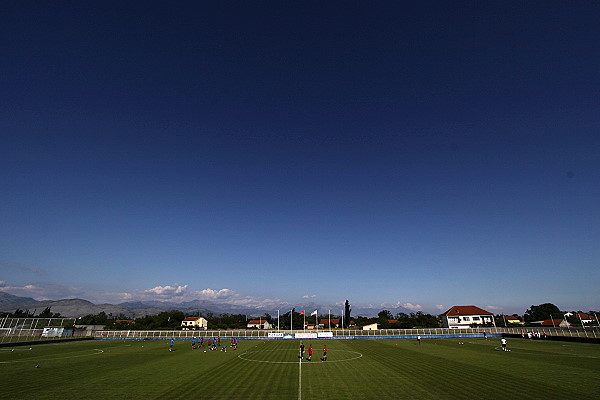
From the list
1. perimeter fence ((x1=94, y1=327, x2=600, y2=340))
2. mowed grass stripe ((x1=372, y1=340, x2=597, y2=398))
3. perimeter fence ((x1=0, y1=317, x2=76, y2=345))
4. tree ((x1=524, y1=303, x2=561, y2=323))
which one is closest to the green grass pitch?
mowed grass stripe ((x1=372, y1=340, x2=597, y2=398))

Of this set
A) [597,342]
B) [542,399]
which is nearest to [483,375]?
[542,399]

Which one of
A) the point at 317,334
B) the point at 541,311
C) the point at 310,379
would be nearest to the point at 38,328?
the point at 317,334

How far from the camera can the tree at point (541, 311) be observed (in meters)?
154

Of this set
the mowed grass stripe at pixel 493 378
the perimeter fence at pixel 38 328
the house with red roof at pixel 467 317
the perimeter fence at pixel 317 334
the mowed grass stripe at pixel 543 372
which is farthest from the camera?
the house with red roof at pixel 467 317

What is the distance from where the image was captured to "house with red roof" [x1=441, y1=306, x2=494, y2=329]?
405 feet

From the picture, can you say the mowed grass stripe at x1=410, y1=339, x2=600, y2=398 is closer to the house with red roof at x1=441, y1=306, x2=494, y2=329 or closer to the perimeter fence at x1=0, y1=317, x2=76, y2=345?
the perimeter fence at x1=0, y1=317, x2=76, y2=345

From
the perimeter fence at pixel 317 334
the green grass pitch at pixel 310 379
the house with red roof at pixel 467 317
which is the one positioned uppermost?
the house with red roof at pixel 467 317

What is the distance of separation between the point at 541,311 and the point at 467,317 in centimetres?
6375

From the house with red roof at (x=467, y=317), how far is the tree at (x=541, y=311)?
167 ft

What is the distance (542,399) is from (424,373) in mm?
9952

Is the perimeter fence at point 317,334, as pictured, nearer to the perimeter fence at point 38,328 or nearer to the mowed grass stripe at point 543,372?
the perimeter fence at point 38,328

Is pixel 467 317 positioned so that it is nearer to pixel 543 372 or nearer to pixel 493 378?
pixel 543 372

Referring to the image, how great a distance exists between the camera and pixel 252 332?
3135 inches

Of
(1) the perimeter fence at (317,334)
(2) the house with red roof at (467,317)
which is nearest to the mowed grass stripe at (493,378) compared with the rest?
(1) the perimeter fence at (317,334)
